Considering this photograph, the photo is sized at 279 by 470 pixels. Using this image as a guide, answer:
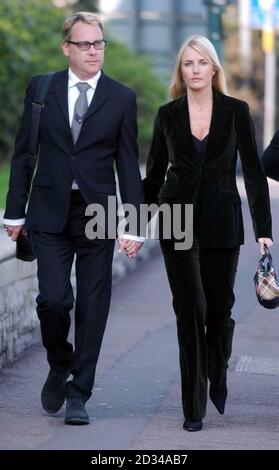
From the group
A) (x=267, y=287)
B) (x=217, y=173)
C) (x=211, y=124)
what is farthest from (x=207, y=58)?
(x=267, y=287)

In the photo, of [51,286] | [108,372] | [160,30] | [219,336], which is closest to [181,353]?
[219,336]

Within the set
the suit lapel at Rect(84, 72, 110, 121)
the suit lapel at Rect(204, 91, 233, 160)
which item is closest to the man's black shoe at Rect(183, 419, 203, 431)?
the suit lapel at Rect(204, 91, 233, 160)

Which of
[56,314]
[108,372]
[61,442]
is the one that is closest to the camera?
[61,442]

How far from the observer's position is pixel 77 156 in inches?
267

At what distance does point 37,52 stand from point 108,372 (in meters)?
14.9

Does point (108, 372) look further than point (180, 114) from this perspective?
Yes

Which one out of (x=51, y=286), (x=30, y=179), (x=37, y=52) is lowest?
(x=37, y=52)

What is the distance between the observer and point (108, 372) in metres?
8.41

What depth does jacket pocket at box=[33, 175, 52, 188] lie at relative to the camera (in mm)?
6828

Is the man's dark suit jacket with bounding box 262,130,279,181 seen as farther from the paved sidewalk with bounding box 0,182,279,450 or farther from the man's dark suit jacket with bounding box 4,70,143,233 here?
the paved sidewalk with bounding box 0,182,279,450

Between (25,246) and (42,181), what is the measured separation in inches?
14.7

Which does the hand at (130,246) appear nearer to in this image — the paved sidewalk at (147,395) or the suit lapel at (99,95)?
the suit lapel at (99,95)

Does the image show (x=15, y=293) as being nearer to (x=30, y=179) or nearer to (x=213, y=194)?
(x=30, y=179)

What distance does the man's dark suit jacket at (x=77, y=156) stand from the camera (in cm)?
679
